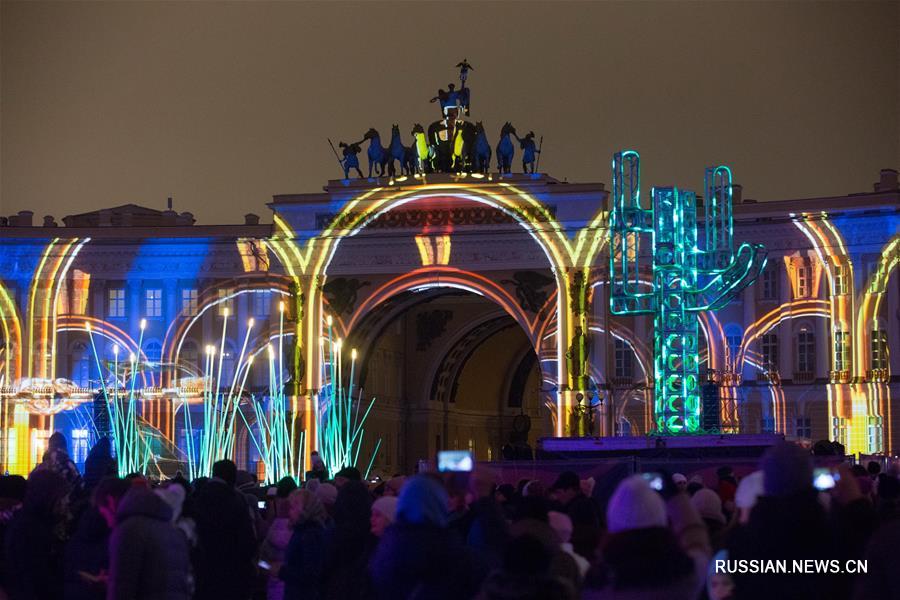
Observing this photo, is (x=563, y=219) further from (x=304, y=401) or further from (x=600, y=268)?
(x=304, y=401)

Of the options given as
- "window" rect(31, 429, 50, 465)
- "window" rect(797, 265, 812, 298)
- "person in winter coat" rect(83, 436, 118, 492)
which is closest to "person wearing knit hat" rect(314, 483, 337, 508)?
"person in winter coat" rect(83, 436, 118, 492)

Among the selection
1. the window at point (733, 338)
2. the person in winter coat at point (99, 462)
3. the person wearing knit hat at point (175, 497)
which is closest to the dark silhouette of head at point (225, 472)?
the person wearing knit hat at point (175, 497)

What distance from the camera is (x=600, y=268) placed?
50594 millimetres

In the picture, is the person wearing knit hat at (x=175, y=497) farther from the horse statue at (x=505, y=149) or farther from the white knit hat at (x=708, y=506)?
the horse statue at (x=505, y=149)

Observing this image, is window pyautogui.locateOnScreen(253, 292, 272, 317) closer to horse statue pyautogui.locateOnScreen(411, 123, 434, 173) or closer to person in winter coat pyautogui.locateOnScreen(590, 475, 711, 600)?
horse statue pyautogui.locateOnScreen(411, 123, 434, 173)

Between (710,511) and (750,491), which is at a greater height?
(750,491)

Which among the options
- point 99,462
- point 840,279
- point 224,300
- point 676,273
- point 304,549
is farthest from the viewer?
point 224,300

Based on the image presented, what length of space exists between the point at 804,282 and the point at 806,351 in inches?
72.9

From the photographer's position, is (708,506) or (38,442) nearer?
(708,506)

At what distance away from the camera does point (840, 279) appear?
49.0 m

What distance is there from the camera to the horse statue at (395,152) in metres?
51.6

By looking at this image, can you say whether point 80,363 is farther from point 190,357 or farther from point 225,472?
point 225,472

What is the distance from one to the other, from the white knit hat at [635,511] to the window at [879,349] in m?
40.8

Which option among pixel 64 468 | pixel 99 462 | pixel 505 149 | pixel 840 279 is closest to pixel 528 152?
pixel 505 149
